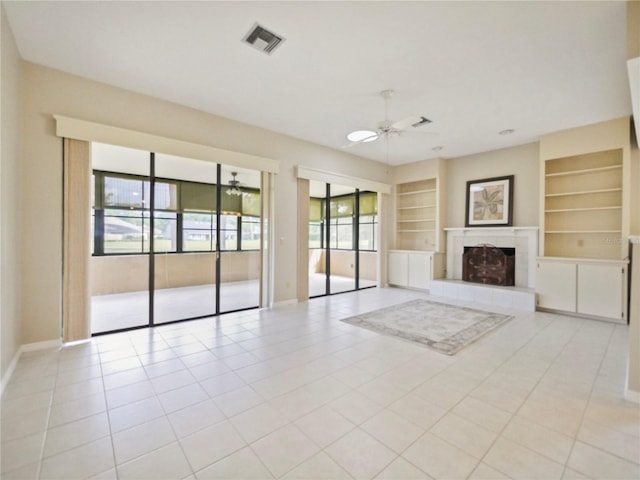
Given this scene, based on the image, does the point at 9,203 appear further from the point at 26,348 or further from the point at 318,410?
the point at 318,410

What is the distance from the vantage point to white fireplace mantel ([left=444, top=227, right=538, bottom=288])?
5594mm

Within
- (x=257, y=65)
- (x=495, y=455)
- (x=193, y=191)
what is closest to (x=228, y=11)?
(x=257, y=65)

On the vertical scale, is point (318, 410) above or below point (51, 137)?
below

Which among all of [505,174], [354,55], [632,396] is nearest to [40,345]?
[354,55]

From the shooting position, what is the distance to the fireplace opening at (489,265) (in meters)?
5.82

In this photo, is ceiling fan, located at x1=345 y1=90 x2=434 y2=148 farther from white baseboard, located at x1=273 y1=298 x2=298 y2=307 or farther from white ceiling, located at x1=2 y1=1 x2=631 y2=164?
white baseboard, located at x1=273 y1=298 x2=298 y2=307

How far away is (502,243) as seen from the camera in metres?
5.99

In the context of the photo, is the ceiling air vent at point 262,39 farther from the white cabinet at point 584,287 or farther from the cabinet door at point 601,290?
the cabinet door at point 601,290

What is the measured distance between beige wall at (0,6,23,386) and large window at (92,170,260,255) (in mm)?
1054

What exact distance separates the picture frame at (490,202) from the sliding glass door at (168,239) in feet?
15.5

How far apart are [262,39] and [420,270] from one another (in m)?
5.80

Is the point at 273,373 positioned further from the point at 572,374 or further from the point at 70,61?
the point at 70,61

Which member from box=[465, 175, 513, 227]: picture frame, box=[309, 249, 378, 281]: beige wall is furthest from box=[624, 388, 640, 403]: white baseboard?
box=[309, 249, 378, 281]: beige wall

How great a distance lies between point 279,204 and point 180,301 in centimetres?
251
